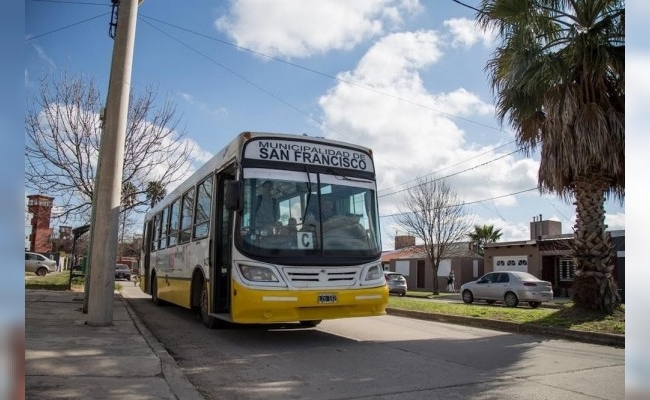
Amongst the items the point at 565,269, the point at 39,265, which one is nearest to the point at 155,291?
the point at 39,265

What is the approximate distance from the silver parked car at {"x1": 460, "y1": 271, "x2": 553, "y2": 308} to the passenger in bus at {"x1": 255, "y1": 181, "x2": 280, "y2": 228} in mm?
16090

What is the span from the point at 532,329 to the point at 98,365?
8.85 metres

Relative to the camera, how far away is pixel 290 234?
8.03 meters

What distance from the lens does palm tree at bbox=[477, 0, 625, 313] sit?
11.3 meters

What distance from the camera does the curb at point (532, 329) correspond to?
9617 mm

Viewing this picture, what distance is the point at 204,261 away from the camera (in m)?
9.52

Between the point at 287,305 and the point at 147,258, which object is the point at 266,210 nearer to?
the point at 287,305

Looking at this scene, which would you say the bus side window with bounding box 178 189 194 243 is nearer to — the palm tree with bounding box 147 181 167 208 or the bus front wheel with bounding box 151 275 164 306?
the bus front wheel with bounding box 151 275 164 306

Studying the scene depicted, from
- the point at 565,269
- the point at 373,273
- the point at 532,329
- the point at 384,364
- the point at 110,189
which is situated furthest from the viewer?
the point at 565,269

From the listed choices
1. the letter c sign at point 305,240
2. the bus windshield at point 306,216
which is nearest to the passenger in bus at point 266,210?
the bus windshield at point 306,216

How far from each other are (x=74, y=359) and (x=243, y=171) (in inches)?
141
